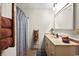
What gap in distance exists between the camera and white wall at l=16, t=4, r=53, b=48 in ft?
3.04

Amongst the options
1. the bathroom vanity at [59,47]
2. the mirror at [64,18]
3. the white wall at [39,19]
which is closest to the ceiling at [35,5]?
the white wall at [39,19]

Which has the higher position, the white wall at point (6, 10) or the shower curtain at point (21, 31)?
the white wall at point (6, 10)

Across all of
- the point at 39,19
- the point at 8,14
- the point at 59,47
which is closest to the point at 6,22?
the point at 8,14

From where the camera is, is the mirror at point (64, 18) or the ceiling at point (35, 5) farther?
the mirror at point (64, 18)

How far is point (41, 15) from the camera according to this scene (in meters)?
0.95

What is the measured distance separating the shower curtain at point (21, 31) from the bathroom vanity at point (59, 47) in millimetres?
195

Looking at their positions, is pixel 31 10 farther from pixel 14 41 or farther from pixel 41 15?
pixel 14 41

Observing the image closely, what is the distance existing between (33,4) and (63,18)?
314mm

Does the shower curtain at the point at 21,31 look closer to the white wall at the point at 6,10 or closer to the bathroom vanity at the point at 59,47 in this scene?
the white wall at the point at 6,10

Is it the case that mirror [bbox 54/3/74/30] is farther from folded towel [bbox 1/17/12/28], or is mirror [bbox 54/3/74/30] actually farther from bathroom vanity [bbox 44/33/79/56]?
folded towel [bbox 1/17/12/28]

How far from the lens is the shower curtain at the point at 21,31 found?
38.6 inches

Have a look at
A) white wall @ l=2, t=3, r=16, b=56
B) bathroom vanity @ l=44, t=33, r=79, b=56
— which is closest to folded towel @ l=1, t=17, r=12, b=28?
white wall @ l=2, t=3, r=16, b=56

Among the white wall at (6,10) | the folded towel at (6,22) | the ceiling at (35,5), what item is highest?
the ceiling at (35,5)

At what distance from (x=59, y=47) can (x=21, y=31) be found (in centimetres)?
39
